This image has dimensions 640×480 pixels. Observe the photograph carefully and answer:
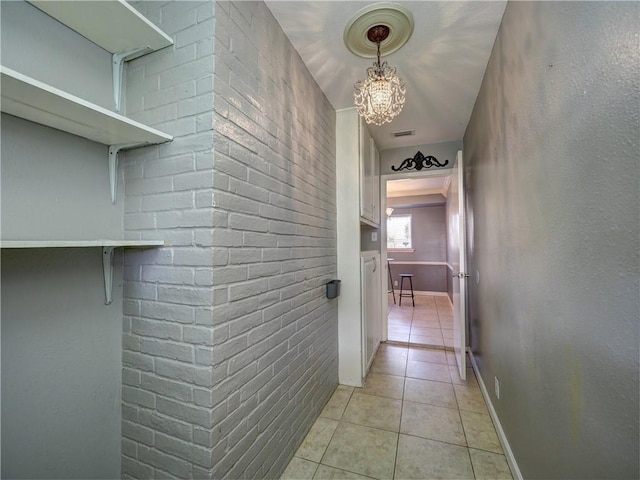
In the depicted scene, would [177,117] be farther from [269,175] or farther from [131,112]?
[269,175]

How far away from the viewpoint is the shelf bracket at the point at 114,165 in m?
1.12

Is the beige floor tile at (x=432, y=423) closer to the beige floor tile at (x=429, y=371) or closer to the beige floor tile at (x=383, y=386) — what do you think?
the beige floor tile at (x=383, y=386)

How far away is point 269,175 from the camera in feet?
4.63

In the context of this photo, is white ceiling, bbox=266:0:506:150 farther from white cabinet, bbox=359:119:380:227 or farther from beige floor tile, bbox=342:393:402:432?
beige floor tile, bbox=342:393:402:432

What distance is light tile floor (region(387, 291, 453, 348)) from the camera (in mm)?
3439

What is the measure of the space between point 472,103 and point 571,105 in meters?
1.76

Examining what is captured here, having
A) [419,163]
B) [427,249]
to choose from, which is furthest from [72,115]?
[427,249]

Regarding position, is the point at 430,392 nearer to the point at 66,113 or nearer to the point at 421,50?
the point at 421,50

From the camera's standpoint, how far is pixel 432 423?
187 centimetres

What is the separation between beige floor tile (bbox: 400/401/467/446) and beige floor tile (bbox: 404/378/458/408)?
→ 0.07 m

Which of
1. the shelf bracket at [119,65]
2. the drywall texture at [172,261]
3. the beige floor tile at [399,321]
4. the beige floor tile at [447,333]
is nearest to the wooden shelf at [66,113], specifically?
the drywall texture at [172,261]

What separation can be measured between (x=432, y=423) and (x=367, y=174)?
2.09 m

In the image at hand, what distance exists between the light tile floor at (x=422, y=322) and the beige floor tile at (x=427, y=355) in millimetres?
164

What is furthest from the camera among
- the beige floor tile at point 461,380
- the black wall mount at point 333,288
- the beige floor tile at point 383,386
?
the beige floor tile at point 461,380
